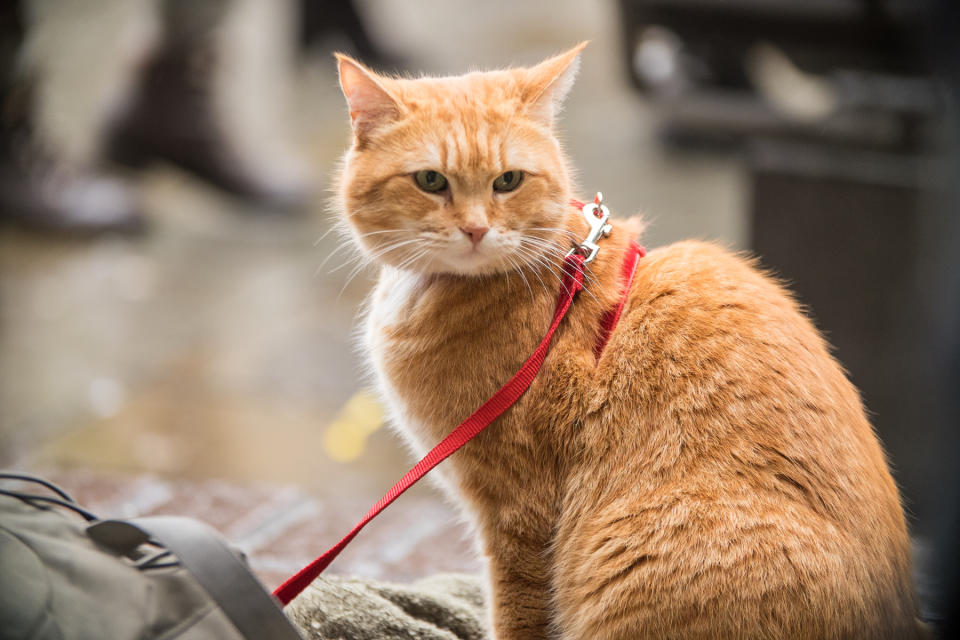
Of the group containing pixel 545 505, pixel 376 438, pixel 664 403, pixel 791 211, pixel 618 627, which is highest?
pixel 791 211

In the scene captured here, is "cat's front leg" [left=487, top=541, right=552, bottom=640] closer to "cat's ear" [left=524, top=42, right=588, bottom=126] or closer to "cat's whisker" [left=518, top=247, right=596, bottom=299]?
"cat's whisker" [left=518, top=247, right=596, bottom=299]

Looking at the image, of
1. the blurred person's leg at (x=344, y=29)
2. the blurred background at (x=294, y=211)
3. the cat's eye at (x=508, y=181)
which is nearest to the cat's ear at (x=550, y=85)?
the cat's eye at (x=508, y=181)

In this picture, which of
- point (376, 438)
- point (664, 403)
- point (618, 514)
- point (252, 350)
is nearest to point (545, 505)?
point (618, 514)

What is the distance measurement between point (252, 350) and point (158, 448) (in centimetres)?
73

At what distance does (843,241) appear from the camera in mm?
A: 2900

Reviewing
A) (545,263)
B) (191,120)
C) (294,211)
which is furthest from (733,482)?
(191,120)

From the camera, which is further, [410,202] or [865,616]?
[410,202]

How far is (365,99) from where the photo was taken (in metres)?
1.44

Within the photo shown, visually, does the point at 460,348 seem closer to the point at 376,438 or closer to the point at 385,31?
the point at 376,438

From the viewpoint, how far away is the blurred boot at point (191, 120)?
172 inches

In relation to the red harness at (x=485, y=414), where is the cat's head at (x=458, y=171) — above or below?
above

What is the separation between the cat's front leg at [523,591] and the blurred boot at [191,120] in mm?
3461

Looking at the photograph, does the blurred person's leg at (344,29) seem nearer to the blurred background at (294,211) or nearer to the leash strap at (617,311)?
the blurred background at (294,211)

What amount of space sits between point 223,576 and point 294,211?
3538mm
